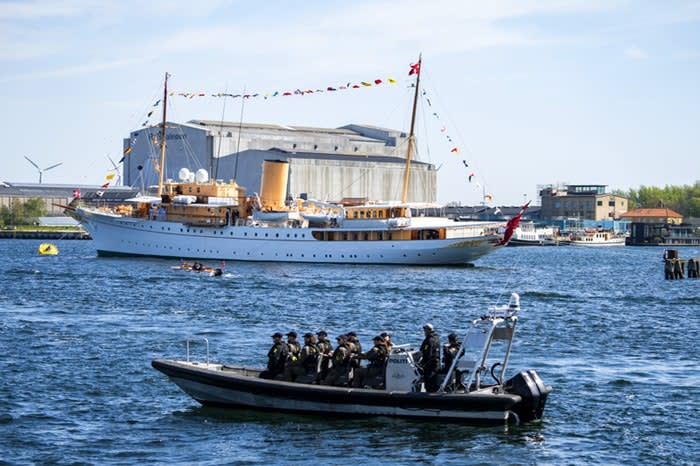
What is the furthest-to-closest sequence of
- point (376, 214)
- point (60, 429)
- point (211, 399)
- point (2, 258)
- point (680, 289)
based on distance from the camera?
point (2, 258) → point (376, 214) → point (680, 289) → point (211, 399) → point (60, 429)

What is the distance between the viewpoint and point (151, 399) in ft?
102

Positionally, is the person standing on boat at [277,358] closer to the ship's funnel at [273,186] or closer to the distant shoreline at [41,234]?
the ship's funnel at [273,186]

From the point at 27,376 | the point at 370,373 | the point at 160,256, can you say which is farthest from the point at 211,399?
the point at 160,256

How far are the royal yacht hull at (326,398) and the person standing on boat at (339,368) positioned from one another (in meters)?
0.45

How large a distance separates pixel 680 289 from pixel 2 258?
211ft

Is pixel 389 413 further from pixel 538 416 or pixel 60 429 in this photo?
pixel 60 429

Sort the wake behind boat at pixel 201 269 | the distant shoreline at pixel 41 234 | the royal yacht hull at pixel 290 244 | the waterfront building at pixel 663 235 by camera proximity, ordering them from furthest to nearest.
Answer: the waterfront building at pixel 663 235 < the distant shoreline at pixel 41 234 < the royal yacht hull at pixel 290 244 < the wake behind boat at pixel 201 269

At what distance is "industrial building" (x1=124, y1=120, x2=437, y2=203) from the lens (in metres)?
163

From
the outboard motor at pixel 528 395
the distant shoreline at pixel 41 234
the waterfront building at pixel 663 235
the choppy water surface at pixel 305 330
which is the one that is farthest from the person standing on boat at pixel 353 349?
the waterfront building at pixel 663 235

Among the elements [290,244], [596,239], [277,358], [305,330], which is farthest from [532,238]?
[277,358]

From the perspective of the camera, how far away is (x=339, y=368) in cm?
2852

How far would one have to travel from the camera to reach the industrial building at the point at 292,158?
163m

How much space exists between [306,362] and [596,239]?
17101 cm

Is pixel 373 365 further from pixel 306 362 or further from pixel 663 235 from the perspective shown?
pixel 663 235
